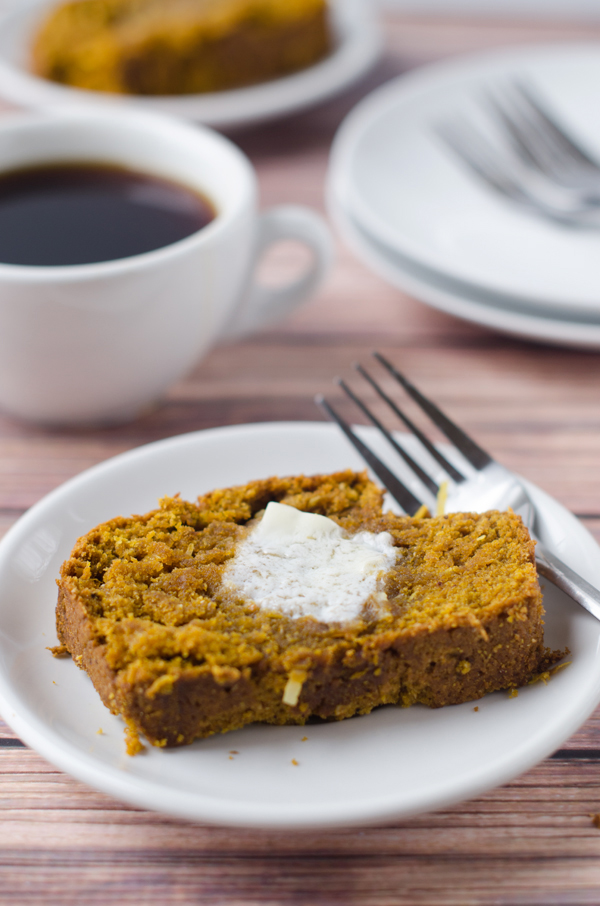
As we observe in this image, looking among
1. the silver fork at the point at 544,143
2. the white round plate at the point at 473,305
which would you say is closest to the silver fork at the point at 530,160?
the silver fork at the point at 544,143

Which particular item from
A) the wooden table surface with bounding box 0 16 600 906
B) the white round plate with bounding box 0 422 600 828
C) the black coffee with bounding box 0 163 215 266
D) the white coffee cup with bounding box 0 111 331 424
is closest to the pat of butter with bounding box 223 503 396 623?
the white round plate with bounding box 0 422 600 828

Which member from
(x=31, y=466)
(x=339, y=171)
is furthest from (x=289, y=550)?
(x=339, y=171)

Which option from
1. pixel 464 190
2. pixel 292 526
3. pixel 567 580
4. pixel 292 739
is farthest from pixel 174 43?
pixel 292 739

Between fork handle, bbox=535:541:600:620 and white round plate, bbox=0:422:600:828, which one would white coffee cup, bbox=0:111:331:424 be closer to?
white round plate, bbox=0:422:600:828

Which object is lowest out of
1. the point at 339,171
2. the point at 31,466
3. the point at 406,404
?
the point at 31,466

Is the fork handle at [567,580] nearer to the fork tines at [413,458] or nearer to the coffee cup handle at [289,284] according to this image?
the fork tines at [413,458]

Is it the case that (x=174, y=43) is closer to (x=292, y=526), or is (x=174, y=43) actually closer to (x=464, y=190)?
(x=464, y=190)

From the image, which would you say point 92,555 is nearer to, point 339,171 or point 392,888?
point 392,888
